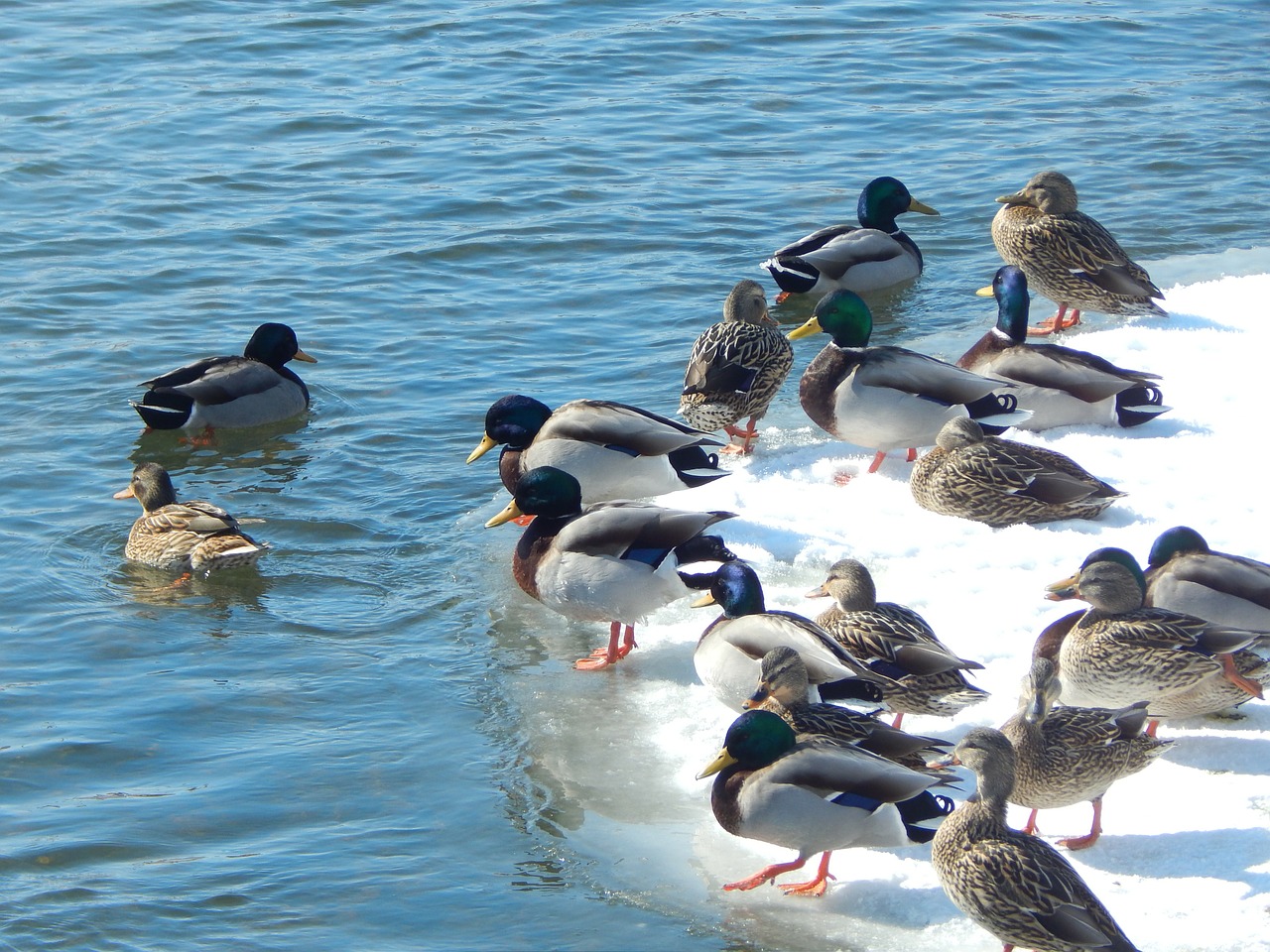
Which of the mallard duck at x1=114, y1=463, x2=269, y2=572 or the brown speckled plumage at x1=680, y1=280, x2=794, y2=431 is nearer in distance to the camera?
the mallard duck at x1=114, y1=463, x2=269, y2=572

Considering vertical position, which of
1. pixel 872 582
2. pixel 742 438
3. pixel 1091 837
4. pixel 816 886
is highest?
pixel 872 582

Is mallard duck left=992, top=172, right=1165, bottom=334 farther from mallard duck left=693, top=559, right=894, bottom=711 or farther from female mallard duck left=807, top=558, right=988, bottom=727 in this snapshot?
mallard duck left=693, top=559, right=894, bottom=711

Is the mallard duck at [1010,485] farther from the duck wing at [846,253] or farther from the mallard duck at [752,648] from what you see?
the duck wing at [846,253]

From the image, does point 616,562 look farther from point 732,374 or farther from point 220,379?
point 220,379

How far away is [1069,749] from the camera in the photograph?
507cm

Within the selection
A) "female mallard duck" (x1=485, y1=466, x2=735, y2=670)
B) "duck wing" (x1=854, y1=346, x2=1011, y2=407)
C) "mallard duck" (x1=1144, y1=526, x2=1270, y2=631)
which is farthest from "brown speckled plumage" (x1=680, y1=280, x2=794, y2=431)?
"mallard duck" (x1=1144, y1=526, x2=1270, y2=631)

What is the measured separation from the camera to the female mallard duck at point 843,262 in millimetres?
11633

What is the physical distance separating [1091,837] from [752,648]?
1.32 meters

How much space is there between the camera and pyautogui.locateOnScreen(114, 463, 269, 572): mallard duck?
794 cm

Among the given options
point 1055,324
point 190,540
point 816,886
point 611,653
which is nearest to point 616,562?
point 611,653

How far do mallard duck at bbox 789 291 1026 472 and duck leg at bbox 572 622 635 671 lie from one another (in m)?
1.88

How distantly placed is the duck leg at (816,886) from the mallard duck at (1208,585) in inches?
67.2

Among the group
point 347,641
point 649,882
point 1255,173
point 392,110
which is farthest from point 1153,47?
point 649,882

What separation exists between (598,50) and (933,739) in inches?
525
